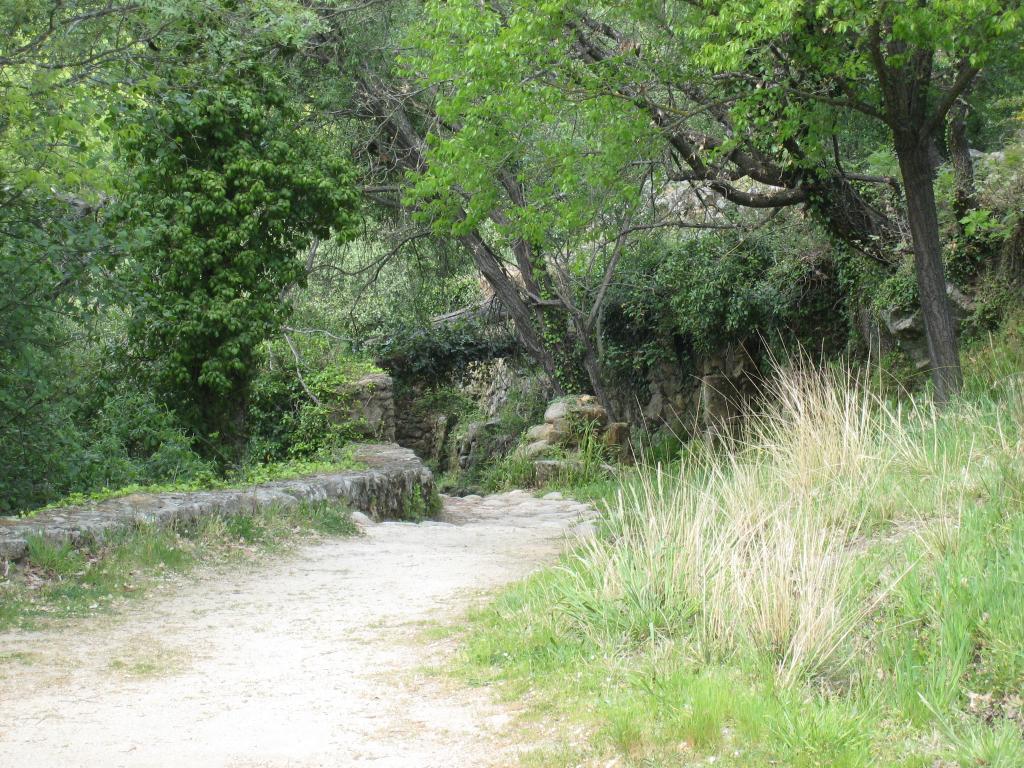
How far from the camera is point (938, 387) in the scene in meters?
8.34

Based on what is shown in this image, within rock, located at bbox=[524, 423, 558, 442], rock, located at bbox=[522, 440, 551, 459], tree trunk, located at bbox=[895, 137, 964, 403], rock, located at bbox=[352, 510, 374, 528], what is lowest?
rock, located at bbox=[522, 440, 551, 459]

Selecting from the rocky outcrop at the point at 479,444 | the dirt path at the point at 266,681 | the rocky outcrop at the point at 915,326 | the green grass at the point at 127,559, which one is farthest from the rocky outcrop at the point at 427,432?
the dirt path at the point at 266,681

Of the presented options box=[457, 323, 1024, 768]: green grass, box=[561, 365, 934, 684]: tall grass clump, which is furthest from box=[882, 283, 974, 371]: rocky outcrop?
box=[457, 323, 1024, 768]: green grass

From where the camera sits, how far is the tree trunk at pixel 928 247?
337 inches

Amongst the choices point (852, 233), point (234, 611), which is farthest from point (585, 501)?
point (234, 611)

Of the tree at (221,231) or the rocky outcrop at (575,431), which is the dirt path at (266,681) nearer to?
the tree at (221,231)

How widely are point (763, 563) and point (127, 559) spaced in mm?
4027

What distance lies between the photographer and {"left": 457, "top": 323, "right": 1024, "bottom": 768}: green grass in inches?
115

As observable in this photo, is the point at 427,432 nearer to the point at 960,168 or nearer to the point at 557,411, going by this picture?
the point at 557,411

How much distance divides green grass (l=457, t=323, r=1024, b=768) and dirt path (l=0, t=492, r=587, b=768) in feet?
1.09

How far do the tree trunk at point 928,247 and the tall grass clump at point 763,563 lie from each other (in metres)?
3.12

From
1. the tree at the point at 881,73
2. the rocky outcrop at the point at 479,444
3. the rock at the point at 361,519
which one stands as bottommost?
the rocky outcrop at the point at 479,444

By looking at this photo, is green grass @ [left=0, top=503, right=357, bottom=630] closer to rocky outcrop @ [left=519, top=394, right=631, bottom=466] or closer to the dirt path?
the dirt path

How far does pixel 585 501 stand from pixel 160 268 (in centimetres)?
591
